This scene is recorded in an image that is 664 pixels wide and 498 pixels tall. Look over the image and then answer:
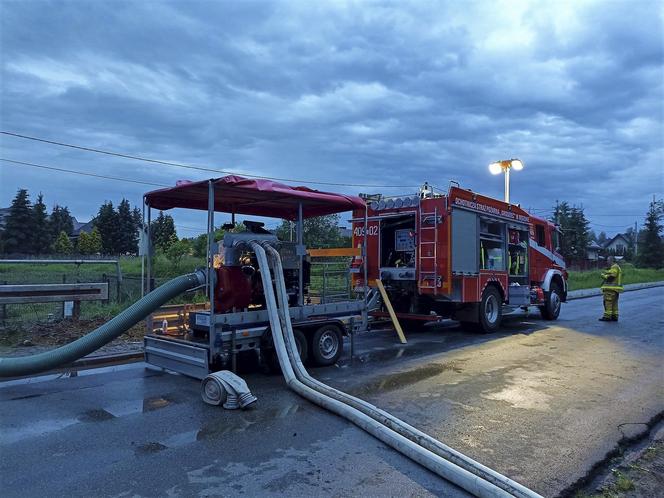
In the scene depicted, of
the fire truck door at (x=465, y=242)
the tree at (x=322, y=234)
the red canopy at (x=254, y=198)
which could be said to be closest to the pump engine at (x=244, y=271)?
the red canopy at (x=254, y=198)

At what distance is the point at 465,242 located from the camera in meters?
11.7

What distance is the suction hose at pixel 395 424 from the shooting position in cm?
384

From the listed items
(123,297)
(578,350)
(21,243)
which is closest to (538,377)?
(578,350)

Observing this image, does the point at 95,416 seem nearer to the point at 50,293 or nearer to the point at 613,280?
the point at 50,293

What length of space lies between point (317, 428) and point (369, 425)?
543 millimetres

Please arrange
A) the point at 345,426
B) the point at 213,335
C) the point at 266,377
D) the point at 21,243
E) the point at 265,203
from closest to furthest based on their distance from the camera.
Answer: the point at 345,426
the point at 213,335
the point at 266,377
the point at 265,203
the point at 21,243

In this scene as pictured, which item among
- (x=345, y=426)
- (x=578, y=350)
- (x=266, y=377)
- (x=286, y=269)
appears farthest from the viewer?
(x=578, y=350)

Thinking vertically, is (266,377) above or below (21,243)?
below

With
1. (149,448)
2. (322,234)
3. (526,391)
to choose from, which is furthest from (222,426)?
(322,234)

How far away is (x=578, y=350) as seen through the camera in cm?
1008

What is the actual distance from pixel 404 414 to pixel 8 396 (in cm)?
465

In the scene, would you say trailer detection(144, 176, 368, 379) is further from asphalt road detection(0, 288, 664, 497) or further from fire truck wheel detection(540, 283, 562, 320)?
fire truck wheel detection(540, 283, 562, 320)

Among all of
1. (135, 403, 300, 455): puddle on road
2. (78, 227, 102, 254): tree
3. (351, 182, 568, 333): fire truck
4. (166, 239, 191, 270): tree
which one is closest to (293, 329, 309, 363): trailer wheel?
(135, 403, 300, 455): puddle on road

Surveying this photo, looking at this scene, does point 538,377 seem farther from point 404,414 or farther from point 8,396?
point 8,396
